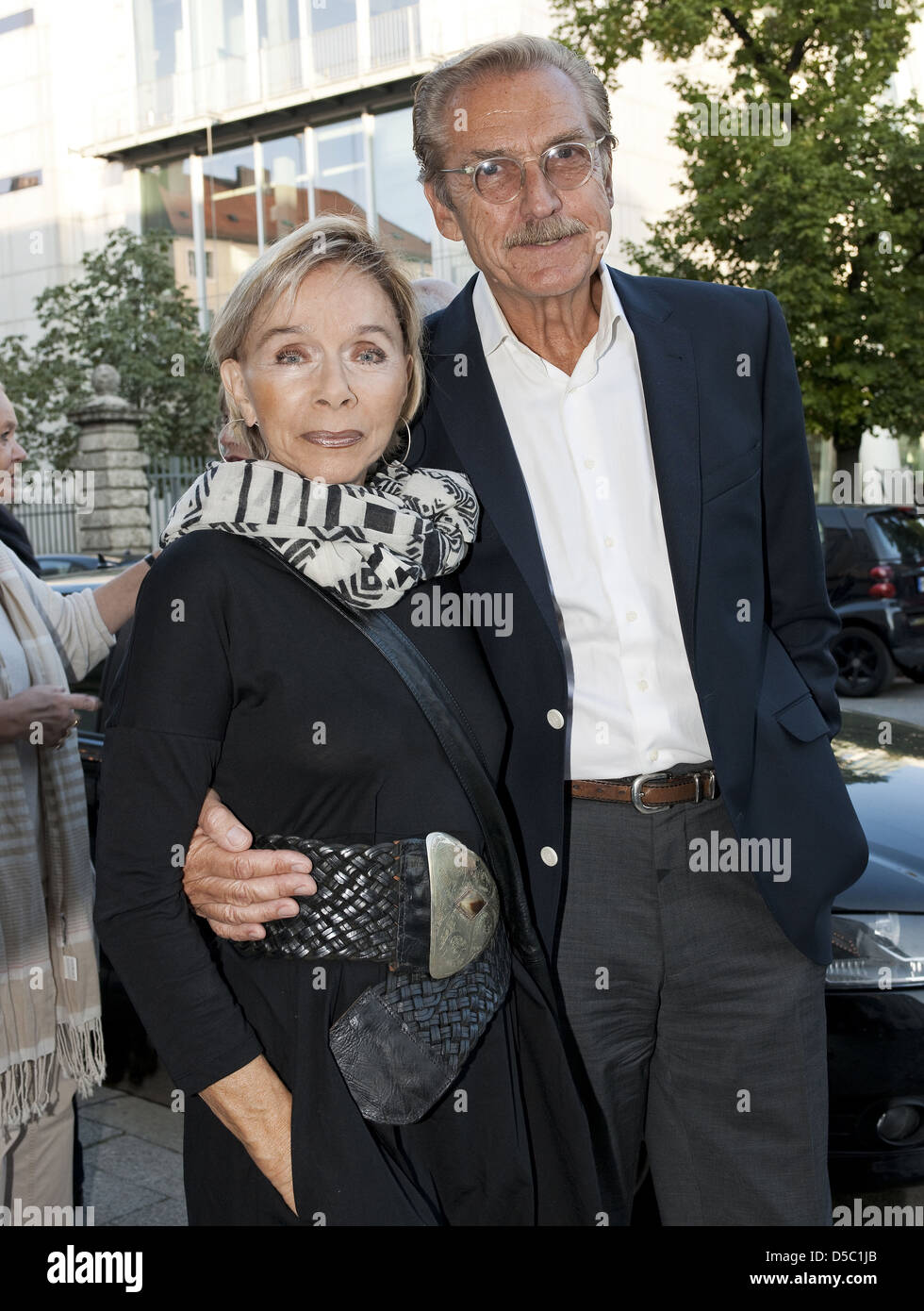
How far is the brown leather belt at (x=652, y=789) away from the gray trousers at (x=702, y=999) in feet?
0.06

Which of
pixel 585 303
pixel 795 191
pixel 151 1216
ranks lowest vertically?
pixel 151 1216

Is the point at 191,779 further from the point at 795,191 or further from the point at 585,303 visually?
the point at 795,191

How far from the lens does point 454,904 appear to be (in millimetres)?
1683

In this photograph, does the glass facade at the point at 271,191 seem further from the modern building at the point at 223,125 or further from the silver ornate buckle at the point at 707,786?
the silver ornate buckle at the point at 707,786

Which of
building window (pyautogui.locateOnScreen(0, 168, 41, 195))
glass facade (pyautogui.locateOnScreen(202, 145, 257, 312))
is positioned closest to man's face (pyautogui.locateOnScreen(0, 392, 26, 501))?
glass facade (pyautogui.locateOnScreen(202, 145, 257, 312))

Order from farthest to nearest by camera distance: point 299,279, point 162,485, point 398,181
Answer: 1. point 398,181
2. point 162,485
3. point 299,279

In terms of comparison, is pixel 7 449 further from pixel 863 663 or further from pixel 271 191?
pixel 271 191

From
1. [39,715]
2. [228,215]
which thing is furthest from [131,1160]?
[228,215]

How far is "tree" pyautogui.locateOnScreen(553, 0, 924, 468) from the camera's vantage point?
15.7m

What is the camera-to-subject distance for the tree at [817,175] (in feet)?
51.6

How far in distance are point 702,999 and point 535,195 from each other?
141 cm

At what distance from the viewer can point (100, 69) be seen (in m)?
29.5
